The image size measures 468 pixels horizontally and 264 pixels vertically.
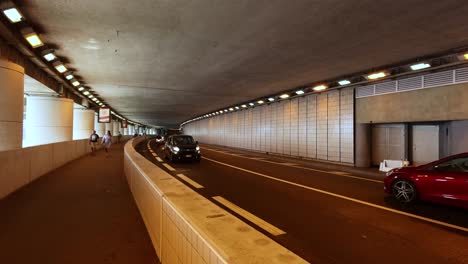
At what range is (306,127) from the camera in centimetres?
1794

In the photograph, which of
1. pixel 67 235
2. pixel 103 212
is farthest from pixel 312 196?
pixel 67 235

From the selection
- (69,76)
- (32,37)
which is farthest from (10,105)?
(69,76)

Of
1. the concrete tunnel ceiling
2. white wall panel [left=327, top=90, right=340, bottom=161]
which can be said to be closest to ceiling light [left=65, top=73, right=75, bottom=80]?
the concrete tunnel ceiling

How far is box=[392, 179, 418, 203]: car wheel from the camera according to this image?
23.0 feet

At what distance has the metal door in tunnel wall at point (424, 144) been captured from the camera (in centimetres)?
1277

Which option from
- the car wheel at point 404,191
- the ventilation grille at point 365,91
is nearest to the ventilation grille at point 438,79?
the ventilation grille at point 365,91

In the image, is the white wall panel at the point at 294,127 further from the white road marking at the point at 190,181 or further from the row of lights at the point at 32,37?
the row of lights at the point at 32,37

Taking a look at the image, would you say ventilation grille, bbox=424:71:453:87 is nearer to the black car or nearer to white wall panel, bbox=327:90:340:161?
white wall panel, bbox=327:90:340:161

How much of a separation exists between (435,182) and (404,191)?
81 centimetres

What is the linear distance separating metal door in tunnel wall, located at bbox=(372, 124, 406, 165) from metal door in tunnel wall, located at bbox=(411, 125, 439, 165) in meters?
0.51

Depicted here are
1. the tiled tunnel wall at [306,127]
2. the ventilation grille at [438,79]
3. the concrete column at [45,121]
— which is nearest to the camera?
the ventilation grille at [438,79]

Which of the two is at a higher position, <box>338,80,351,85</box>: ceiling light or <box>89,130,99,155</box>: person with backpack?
<box>338,80,351,85</box>: ceiling light

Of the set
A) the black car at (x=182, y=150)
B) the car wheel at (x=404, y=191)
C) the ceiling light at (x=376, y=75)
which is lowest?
the car wheel at (x=404, y=191)

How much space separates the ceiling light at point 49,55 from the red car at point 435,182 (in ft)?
40.9
